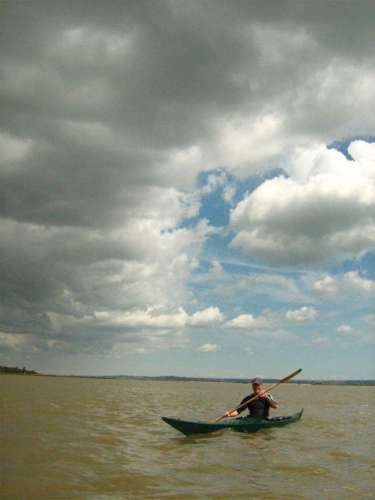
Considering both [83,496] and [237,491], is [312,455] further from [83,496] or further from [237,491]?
[83,496]

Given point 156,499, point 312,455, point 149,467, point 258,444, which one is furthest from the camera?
point 258,444

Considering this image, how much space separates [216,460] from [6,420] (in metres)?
10.6

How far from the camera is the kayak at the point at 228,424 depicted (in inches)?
630

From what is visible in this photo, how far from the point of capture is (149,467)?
1152 cm

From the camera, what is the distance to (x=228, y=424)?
1720cm

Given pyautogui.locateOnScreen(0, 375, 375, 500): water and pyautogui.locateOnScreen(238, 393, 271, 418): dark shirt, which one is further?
pyautogui.locateOnScreen(238, 393, 271, 418): dark shirt

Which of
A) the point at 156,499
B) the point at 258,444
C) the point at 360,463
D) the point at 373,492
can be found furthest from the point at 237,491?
the point at 258,444

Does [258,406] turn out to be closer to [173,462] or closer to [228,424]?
[228,424]

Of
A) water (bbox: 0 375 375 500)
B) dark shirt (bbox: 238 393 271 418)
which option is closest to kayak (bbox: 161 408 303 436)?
water (bbox: 0 375 375 500)

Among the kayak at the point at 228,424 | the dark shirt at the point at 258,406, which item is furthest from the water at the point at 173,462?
the dark shirt at the point at 258,406

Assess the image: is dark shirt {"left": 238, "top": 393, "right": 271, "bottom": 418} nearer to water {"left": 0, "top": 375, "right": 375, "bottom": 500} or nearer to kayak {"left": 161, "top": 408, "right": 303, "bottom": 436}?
kayak {"left": 161, "top": 408, "right": 303, "bottom": 436}

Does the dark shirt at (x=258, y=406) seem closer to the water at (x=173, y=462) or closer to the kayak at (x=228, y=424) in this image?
the kayak at (x=228, y=424)

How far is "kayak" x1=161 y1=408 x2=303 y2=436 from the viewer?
52.5 feet

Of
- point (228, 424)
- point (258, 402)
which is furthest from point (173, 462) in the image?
point (258, 402)
